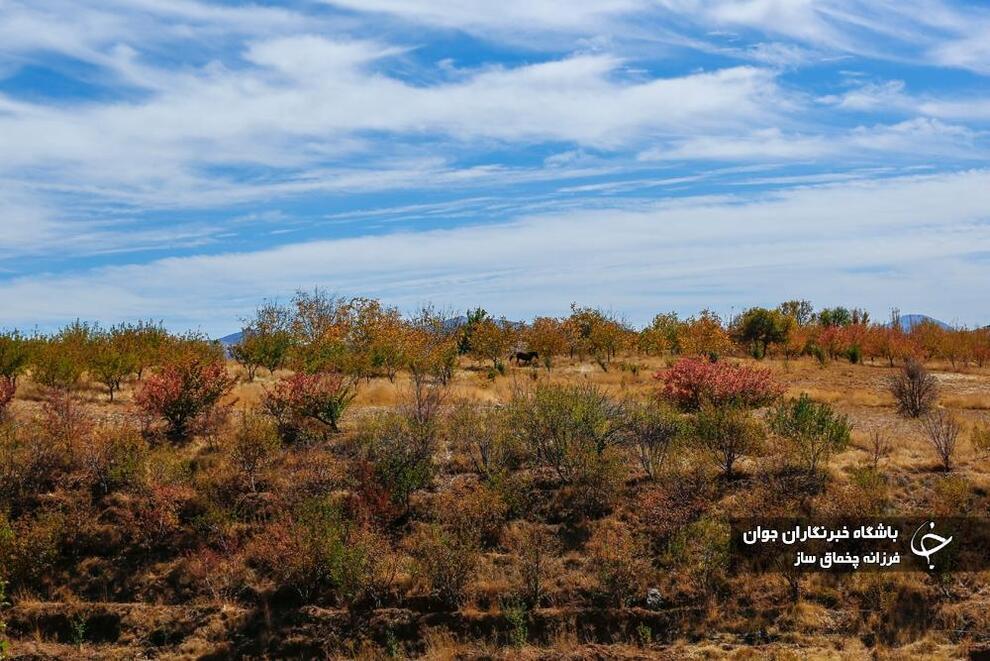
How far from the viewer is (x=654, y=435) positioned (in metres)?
18.3

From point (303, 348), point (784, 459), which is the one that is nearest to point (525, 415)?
point (784, 459)

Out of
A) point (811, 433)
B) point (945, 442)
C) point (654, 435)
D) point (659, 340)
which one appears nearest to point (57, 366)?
point (654, 435)

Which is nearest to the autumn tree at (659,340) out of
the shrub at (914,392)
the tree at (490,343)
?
the tree at (490,343)

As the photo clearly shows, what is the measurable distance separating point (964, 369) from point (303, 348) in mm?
34887

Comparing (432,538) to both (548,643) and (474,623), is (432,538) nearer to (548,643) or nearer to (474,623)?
(474,623)

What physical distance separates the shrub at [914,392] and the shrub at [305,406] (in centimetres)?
1614

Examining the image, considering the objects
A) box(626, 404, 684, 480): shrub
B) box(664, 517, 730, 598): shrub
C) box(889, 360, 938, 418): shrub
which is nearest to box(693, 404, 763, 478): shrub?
box(626, 404, 684, 480): shrub

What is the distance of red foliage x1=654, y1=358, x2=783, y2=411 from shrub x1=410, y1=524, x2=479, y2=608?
29.6 feet

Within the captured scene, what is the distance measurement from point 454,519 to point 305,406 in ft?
20.3

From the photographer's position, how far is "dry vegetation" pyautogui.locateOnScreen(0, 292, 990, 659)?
13.8 m

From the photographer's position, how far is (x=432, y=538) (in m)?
15.9

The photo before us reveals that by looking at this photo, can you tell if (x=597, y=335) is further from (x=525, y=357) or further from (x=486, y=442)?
(x=486, y=442)

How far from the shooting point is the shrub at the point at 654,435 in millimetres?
17797

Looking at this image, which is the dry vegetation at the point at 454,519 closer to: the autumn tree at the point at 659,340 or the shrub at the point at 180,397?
the shrub at the point at 180,397
